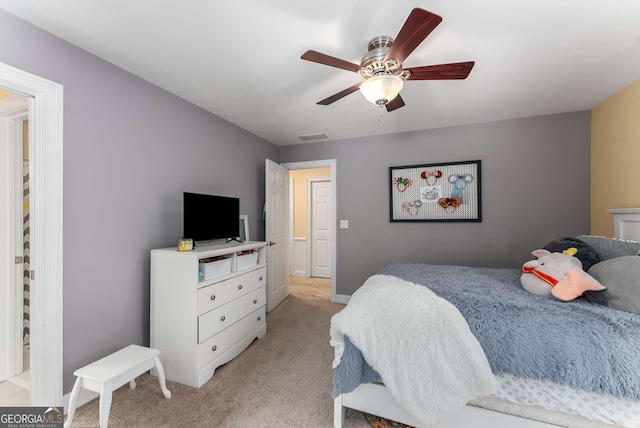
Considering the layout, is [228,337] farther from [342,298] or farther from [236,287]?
[342,298]

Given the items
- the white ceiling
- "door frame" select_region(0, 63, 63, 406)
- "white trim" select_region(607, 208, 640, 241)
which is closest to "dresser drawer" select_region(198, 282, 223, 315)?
"door frame" select_region(0, 63, 63, 406)

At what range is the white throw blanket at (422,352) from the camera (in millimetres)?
1203

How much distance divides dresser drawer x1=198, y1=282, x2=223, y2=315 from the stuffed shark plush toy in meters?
2.34

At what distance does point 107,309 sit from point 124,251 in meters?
0.43

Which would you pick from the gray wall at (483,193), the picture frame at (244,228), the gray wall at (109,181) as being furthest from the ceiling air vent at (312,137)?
the gray wall at (109,181)

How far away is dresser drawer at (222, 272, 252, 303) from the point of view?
2.21m

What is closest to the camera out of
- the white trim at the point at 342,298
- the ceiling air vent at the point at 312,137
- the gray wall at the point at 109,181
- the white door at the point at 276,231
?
the gray wall at the point at 109,181

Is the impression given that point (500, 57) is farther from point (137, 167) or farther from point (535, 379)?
point (137, 167)

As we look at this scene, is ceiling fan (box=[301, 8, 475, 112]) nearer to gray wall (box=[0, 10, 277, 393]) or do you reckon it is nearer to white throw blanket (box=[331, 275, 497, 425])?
white throw blanket (box=[331, 275, 497, 425])

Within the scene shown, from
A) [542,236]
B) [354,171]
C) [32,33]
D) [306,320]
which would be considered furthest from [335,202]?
[32,33]

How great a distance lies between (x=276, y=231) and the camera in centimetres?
366

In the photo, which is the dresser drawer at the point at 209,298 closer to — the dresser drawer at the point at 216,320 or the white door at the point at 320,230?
the dresser drawer at the point at 216,320

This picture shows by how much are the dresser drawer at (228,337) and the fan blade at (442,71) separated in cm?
241

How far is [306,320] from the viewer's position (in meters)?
3.13
